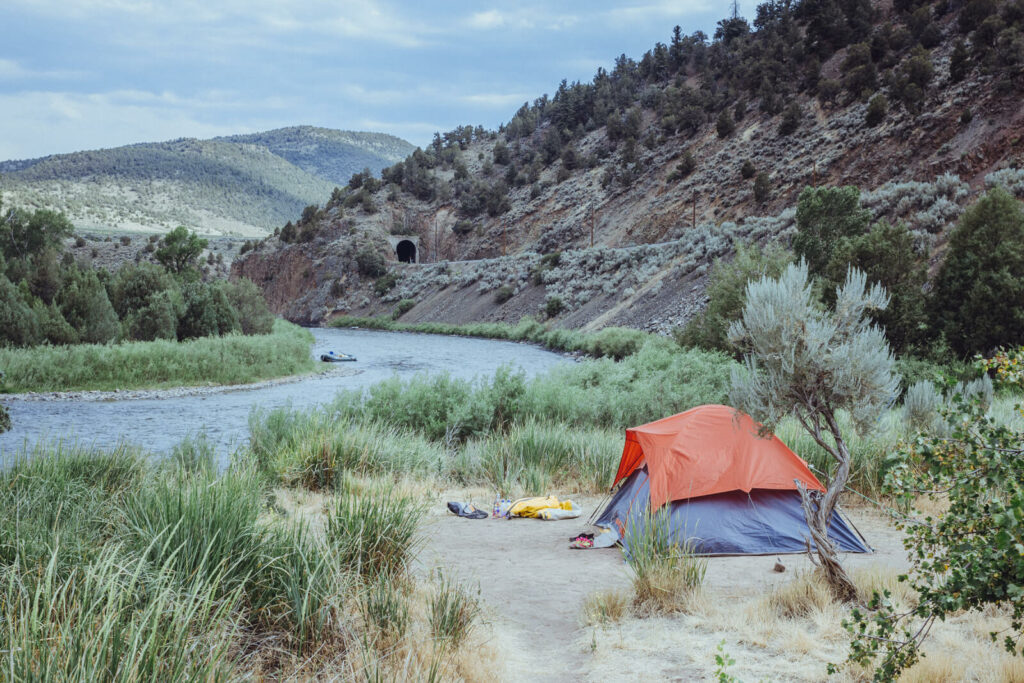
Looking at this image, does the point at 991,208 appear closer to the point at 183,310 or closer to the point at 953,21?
the point at 183,310

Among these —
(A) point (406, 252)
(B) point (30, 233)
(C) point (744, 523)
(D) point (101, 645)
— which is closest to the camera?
(D) point (101, 645)

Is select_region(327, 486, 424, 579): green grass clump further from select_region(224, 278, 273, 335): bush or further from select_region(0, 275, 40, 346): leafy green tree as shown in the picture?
select_region(224, 278, 273, 335): bush

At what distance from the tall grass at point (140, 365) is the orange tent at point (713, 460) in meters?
22.1

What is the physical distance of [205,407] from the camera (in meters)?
22.3

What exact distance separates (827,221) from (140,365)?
23.8m

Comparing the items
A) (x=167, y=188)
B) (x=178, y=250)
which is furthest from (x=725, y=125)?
(x=167, y=188)

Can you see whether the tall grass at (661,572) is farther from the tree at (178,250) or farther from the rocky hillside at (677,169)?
the tree at (178,250)

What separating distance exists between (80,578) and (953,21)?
52529 mm

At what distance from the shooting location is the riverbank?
79.5ft

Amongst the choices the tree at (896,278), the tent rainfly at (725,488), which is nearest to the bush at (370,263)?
the tree at (896,278)

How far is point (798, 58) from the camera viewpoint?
173 ft

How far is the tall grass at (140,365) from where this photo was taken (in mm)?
24250

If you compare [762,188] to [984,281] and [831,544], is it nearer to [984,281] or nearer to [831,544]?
[984,281]

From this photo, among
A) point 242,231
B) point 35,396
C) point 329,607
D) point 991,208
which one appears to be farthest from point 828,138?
point 242,231
